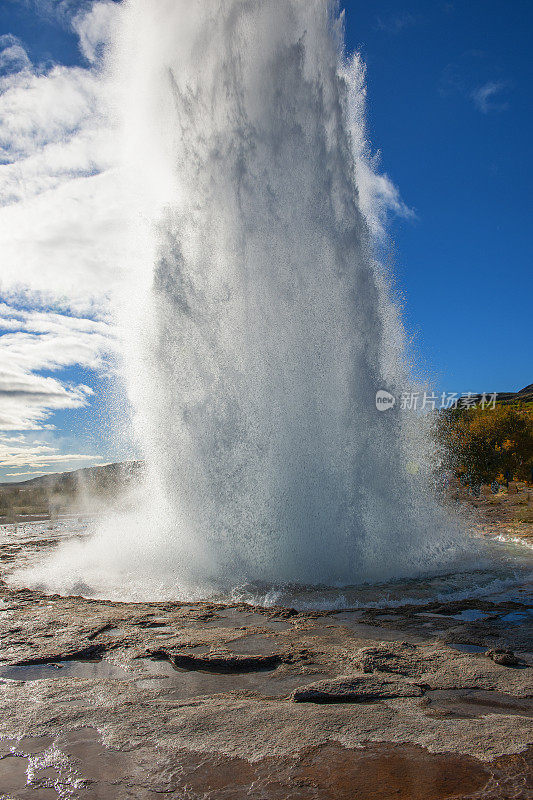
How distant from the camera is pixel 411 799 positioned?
2.79m

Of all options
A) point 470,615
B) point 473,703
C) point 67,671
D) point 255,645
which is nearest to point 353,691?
point 473,703

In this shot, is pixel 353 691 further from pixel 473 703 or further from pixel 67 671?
pixel 67 671

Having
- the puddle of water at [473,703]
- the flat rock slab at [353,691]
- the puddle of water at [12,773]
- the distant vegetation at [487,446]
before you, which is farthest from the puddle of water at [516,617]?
the distant vegetation at [487,446]

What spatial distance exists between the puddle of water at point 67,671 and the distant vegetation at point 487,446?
33.4 m

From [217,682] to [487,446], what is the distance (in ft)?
125

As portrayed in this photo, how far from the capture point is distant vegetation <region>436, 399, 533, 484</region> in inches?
1499

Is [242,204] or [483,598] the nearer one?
[483,598]

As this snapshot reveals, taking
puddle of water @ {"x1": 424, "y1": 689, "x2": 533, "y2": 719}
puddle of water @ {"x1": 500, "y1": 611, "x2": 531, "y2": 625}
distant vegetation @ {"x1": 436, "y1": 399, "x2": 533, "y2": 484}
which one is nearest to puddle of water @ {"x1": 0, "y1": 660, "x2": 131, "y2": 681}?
puddle of water @ {"x1": 424, "y1": 689, "x2": 533, "y2": 719}

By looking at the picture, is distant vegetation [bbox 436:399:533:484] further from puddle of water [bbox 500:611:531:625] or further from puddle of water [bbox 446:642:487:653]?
puddle of water [bbox 446:642:487:653]

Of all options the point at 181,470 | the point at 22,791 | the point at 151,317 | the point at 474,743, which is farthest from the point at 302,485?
the point at 22,791

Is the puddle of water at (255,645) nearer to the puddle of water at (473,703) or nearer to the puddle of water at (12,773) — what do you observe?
the puddle of water at (473,703)

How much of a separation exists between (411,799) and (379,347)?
33.3 feet

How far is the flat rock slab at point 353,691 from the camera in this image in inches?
162

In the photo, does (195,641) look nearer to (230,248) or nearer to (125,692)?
(125,692)
